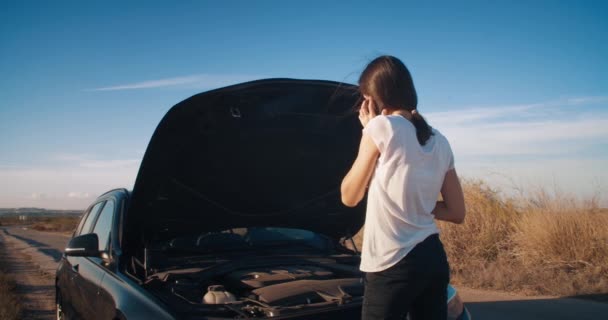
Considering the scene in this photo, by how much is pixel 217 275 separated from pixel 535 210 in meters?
7.75

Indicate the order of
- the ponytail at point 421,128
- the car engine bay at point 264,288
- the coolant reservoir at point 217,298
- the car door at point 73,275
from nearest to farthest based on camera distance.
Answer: the ponytail at point 421,128 < the car engine bay at point 264,288 < the coolant reservoir at point 217,298 < the car door at point 73,275

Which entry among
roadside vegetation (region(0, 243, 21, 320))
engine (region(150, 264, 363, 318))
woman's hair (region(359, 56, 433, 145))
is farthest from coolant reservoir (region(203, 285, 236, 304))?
roadside vegetation (region(0, 243, 21, 320))

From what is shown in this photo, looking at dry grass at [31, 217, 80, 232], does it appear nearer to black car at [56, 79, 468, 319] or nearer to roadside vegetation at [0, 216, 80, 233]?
roadside vegetation at [0, 216, 80, 233]

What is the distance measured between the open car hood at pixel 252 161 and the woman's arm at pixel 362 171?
1.24 metres

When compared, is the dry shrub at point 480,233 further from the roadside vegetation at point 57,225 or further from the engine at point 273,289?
the roadside vegetation at point 57,225

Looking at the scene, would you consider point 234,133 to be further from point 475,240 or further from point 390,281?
point 475,240

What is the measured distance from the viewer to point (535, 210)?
9.48 m

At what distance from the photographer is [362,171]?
6.43 ft

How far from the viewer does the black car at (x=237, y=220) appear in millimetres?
2990

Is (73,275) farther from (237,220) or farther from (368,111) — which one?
(368,111)

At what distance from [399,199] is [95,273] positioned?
294 centimetres

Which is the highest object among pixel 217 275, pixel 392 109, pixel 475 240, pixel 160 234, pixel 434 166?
pixel 392 109

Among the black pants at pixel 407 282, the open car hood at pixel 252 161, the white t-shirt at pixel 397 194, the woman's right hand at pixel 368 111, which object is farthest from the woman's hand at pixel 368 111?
the open car hood at pixel 252 161

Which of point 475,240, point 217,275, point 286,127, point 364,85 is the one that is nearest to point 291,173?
point 286,127
